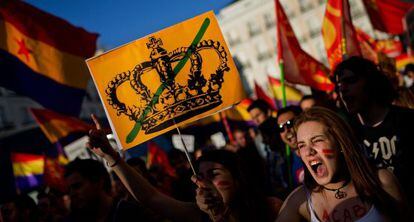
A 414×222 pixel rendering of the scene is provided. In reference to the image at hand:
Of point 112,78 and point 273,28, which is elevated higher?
point 273,28

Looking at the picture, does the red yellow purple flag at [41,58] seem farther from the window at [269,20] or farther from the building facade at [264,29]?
the window at [269,20]

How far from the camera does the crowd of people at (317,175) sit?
198cm

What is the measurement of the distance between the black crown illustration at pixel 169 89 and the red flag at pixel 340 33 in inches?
110

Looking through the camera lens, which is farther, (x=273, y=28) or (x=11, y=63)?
(x=273, y=28)

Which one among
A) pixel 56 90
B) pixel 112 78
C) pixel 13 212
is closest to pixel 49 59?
pixel 56 90

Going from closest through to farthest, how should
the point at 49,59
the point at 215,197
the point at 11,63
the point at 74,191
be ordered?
the point at 215,197 < the point at 74,191 < the point at 11,63 < the point at 49,59

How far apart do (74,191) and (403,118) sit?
2.39 metres

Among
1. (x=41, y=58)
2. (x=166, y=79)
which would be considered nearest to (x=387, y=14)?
(x=41, y=58)

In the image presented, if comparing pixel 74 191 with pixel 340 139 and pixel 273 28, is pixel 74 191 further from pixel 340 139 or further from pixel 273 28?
pixel 273 28

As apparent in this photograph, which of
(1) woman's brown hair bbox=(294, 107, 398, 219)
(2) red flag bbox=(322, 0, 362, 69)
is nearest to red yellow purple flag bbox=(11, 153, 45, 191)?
(2) red flag bbox=(322, 0, 362, 69)

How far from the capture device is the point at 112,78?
265 cm

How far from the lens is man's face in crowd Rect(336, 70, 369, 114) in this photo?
8.87ft

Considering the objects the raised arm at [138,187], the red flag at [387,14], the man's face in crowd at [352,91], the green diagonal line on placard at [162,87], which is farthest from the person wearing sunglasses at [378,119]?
the red flag at [387,14]

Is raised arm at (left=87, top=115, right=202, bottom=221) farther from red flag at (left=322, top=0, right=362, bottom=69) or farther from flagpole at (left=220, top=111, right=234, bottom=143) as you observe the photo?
flagpole at (left=220, top=111, right=234, bottom=143)
